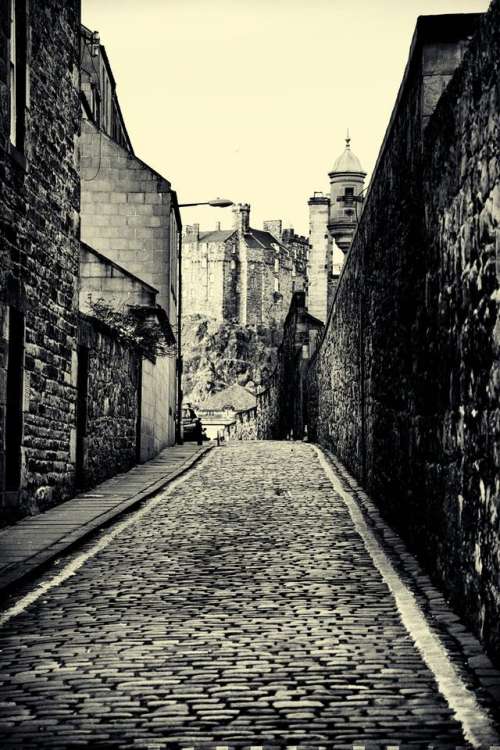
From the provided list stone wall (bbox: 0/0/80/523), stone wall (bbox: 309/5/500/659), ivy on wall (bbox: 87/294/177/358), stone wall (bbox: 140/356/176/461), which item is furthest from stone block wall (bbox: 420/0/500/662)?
stone wall (bbox: 140/356/176/461)

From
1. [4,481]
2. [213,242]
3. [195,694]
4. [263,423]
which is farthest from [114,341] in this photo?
[213,242]

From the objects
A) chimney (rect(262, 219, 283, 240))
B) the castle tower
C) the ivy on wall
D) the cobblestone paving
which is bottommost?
the cobblestone paving

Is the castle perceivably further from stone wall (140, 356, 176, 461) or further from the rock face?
stone wall (140, 356, 176, 461)

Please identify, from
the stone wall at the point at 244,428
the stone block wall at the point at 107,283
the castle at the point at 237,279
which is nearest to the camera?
the stone block wall at the point at 107,283

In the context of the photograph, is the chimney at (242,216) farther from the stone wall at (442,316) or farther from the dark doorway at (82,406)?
the stone wall at (442,316)

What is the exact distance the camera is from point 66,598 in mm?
7879

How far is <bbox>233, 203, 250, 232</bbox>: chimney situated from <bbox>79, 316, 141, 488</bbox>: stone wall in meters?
105

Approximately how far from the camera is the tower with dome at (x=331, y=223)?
2036 inches

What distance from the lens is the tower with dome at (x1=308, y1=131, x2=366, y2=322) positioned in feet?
170

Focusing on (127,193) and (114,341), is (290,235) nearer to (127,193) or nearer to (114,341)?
(127,193)

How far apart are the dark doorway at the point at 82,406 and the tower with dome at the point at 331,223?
31914 mm

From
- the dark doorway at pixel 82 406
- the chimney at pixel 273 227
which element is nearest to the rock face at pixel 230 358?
the chimney at pixel 273 227

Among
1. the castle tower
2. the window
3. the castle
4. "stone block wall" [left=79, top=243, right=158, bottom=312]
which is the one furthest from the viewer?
the castle

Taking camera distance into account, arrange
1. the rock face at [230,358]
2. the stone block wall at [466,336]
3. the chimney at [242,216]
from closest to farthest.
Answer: the stone block wall at [466,336], the rock face at [230,358], the chimney at [242,216]
